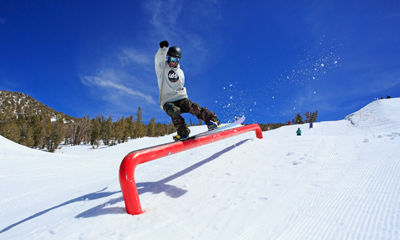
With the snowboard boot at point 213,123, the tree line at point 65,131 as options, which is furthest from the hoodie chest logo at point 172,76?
the tree line at point 65,131

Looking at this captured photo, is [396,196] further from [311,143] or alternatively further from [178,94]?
[178,94]

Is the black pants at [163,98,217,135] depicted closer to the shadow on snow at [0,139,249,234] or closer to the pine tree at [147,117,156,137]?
the shadow on snow at [0,139,249,234]

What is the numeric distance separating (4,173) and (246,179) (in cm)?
825

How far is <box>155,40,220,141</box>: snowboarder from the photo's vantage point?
3822 millimetres

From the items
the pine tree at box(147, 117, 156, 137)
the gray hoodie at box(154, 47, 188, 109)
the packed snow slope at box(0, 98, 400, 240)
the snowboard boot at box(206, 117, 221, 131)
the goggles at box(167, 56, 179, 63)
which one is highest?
the pine tree at box(147, 117, 156, 137)

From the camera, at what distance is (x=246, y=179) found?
3.20 meters

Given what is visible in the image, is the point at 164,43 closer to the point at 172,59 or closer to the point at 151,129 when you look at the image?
the point at 172,59

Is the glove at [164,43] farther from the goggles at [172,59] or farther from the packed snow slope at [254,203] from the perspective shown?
the packed snow slope at [254,203]

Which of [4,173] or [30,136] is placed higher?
[30,136]

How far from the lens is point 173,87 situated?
3.89 meters

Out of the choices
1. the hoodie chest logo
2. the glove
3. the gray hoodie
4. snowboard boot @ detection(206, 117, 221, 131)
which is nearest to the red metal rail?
snowboard boot @ detection(206, 117, 221, 131)

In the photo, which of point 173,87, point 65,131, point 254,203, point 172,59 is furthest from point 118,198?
point 65,131

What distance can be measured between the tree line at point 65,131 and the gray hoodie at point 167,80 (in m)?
47.0

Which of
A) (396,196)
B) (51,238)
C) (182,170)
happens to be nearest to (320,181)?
(396,196)
